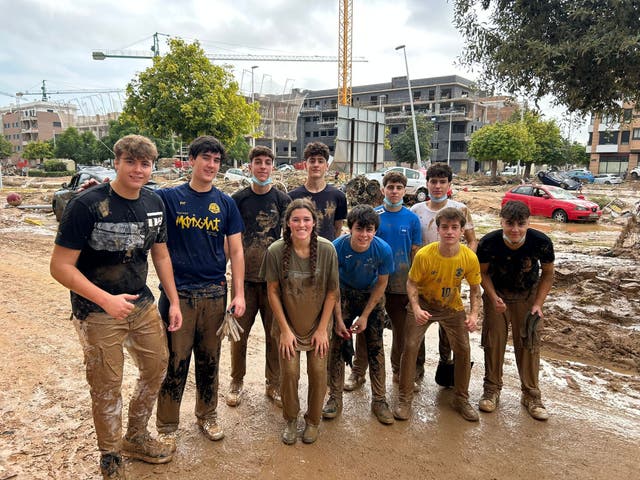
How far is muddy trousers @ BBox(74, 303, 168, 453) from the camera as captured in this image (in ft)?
8.36

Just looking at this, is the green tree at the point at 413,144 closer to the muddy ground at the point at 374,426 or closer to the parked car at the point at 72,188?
the parked car at the point at 72,188

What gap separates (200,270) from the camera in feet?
10.1

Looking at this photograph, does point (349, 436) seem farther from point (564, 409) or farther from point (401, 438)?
point (564, 409)

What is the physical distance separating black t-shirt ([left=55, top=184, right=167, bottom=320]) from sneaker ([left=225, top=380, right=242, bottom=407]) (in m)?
1.42

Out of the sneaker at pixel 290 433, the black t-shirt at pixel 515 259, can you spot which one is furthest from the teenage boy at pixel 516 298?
the sneaker at pixel 290 433

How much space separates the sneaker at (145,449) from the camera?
2.90 metres

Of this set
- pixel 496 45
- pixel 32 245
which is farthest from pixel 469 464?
pixel 32 245

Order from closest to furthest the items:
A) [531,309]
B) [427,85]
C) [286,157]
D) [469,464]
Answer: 1. [469,464]
2. [531,309]
3. [427,85]
4. [286,157]

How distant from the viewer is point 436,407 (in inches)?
147

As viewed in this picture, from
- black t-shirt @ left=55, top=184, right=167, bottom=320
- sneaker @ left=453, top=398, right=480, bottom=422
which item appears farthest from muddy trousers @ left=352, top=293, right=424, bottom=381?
black t-shirt @ left=55, top=184, right=167, bottom=320

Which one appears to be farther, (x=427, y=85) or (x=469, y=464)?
(x=427, y=85)

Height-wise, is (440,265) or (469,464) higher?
(440,265)

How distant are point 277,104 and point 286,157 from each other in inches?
387

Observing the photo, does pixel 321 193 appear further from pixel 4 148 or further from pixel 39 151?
pixel 4 148
